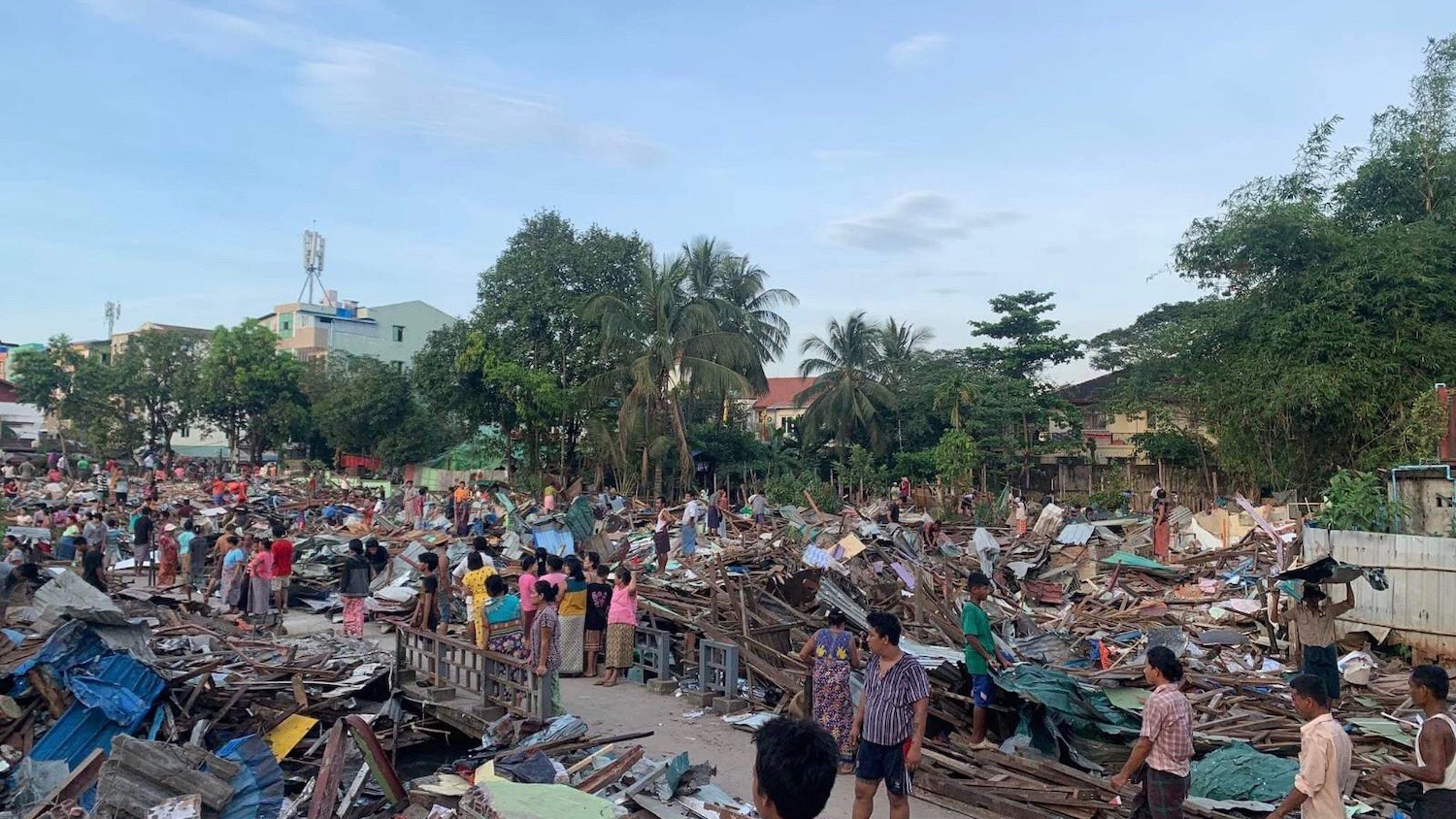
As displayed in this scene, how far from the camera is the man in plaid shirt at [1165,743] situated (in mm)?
5188

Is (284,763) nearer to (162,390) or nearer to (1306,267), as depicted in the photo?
(1306,267)

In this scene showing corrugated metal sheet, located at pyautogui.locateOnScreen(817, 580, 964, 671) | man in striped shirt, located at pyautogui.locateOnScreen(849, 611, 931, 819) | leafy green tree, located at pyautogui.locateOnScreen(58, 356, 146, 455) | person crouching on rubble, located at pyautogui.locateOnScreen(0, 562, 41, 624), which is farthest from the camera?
leafy green tree, located at pyautogui.locateOnScreen(58, 356, 146, 455)

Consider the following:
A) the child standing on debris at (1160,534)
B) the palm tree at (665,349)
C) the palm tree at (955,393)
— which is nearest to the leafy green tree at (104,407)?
the palm tree at (665,349)

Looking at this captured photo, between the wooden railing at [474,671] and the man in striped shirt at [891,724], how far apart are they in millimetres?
3677

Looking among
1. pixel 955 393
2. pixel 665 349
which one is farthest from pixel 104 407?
pixel 955 393

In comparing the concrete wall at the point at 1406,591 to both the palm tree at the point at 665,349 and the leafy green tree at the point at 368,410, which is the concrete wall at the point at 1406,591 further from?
the leafy green tree at the point at 368,410

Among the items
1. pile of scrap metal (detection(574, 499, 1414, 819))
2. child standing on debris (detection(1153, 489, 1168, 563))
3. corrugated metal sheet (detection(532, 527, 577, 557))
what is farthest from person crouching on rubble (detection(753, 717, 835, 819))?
child standing on debris (detection(1153, 489, 1168, 563))

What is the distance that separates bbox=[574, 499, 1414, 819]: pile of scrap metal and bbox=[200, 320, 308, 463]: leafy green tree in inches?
1132

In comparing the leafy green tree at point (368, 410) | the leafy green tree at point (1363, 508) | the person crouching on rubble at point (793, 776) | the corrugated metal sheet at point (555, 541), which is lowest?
the corrugated metal sheet at point (555, 541)

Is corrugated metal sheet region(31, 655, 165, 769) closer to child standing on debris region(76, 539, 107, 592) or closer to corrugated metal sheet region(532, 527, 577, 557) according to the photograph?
child standing on debris region(76, 539, 107, 592)

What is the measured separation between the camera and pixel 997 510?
27344mm

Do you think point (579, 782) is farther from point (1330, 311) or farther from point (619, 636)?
point (1330, 311)

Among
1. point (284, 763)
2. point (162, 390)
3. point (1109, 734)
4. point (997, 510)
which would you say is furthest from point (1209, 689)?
point (162, 390)

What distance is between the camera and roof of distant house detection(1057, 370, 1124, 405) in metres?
38.7
